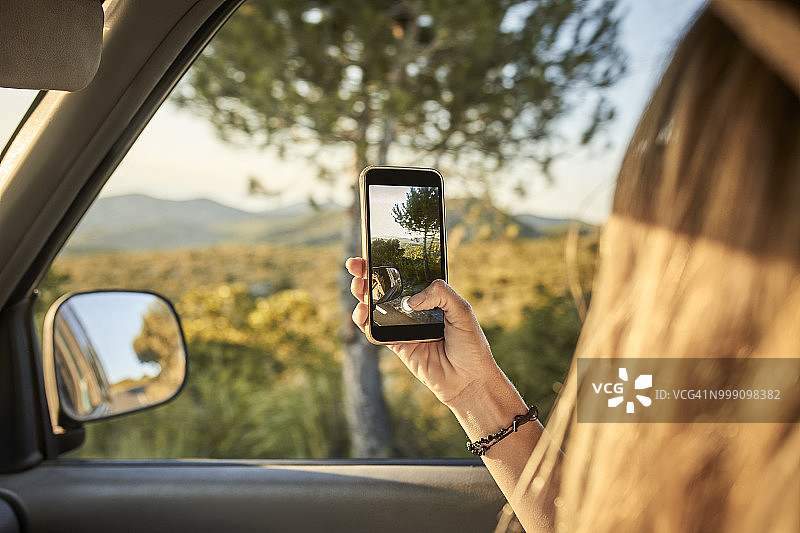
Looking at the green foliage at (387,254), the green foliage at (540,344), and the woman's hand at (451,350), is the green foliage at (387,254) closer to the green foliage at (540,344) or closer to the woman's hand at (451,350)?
the woman's hand at (451,350)

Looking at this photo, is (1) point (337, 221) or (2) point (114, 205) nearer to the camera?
(1) point (337, 221)

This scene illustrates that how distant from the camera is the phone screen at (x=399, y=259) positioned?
1473mm

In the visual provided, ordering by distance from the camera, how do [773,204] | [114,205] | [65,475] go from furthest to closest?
[114,205], [65,475], [773,204]

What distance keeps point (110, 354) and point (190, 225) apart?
476 cm

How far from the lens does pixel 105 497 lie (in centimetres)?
184

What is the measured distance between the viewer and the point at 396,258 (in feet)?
4.86

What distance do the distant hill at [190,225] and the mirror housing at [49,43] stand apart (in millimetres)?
3983

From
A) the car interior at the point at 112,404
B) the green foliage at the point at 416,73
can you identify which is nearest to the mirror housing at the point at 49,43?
the car interior at the point at 112,404

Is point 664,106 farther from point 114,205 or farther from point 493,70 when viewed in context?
point 114,205

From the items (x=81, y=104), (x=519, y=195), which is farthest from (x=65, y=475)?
(x=519, y=195)

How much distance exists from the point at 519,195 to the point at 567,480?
4412 mm

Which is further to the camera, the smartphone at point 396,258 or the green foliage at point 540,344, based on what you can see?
the green foliage at point 540,344

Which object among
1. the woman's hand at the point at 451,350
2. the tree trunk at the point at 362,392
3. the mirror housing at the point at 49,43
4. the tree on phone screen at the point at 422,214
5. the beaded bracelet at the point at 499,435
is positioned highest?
the mirror housing at the point at 49,43

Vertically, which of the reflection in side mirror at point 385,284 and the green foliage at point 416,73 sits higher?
the green foliage at point 416,73
